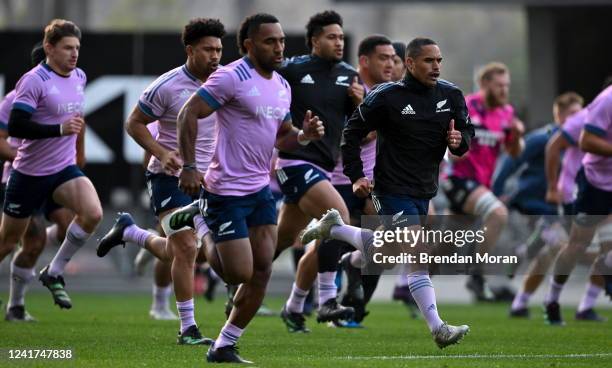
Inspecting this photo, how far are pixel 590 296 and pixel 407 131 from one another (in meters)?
5.28

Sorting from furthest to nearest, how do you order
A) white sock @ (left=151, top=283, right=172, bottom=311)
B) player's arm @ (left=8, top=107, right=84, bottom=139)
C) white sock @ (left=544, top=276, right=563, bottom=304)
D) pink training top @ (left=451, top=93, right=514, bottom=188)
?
1. pink training top @ (left=451, top=93, right=514, bottom=188)
2. white sock @ (left=151, top=283, right=172, bottom=311)
3. white sock @ (left=544, top=276, right=563, bottom=304)
4. player's arm @ (left=8, top=107, right=84, bottom=139)

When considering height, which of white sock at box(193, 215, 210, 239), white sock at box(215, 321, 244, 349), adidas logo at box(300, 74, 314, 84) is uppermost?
adidas logo at box(300, 74, 314, 84)

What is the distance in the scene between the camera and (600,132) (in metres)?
13.3

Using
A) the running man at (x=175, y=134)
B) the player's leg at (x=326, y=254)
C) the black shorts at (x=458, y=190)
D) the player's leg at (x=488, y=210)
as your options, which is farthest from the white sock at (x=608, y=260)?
the running man at (x=175, y=134)

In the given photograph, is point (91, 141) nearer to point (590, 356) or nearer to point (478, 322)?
point (478, 322)

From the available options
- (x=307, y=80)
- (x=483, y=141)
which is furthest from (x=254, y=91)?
(x=483, y=141)

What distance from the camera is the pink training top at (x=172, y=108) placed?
36.6 feet

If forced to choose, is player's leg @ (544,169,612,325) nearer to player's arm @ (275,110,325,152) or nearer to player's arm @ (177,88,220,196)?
player's arm @ (275,110,325,152)

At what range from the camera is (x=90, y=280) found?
23438 millimetres

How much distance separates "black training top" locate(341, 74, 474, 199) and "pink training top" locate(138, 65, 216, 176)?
4.23 ft

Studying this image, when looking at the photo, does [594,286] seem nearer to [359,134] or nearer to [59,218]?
[359,134]

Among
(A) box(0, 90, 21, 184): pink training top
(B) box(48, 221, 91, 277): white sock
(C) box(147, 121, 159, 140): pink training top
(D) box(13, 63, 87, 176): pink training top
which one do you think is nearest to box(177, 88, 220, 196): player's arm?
(C) box(147, 121, 159, 140): pink training top

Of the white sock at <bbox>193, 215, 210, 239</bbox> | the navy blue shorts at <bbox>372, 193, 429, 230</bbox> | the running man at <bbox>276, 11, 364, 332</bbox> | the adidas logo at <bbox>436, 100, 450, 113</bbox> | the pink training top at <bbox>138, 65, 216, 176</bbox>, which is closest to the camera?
the white sock at <bbox>193, 215, 210, 239</bbox>

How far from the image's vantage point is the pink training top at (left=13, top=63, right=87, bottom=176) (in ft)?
41.7
